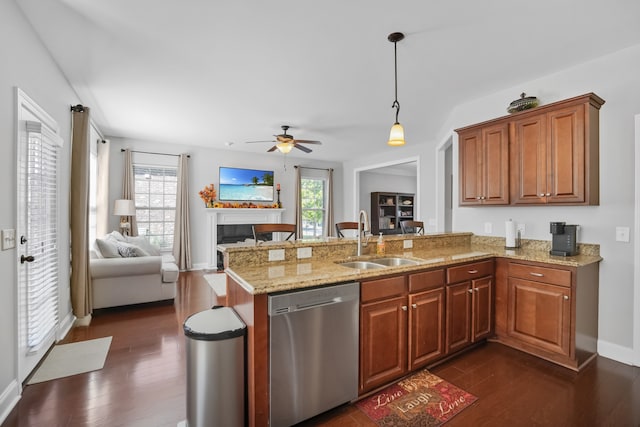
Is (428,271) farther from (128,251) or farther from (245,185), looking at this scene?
(245,185)

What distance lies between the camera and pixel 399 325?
→ 216 cm

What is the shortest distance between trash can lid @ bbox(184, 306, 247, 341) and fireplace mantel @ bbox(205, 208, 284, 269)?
4.95m

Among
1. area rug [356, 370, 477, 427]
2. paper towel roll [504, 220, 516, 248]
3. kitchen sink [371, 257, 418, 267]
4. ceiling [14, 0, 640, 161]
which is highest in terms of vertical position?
ceiling [14, 0, 640, 161]

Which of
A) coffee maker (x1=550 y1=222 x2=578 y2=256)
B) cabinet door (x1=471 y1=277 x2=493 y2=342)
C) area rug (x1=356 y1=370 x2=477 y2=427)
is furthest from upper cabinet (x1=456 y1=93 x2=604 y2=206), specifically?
area rug (x1=356 y1=370 x2=477 y2=427)

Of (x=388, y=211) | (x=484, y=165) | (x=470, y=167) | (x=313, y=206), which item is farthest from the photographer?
(x=388, y=211)

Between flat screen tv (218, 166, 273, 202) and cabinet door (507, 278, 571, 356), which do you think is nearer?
cabinet door (507, 278, 571, 356)

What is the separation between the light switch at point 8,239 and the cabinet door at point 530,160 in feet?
14.0

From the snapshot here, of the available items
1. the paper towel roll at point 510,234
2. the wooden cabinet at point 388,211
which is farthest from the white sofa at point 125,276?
the wooden cabinet at point 388,211

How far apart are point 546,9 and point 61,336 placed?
515 cm

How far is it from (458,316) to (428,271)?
616 mm

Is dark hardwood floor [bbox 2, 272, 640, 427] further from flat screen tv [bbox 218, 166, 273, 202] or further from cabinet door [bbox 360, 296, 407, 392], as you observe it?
flat screen tv [bbox 218, 166, 273, 202]

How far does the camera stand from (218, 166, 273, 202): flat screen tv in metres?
6.88

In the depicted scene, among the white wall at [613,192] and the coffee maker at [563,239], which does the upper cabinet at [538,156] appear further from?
the coffee maker at [563,239]

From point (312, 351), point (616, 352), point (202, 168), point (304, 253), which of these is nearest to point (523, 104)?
point (616, 352)
